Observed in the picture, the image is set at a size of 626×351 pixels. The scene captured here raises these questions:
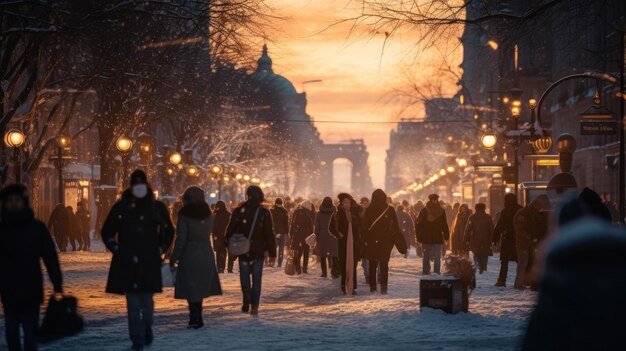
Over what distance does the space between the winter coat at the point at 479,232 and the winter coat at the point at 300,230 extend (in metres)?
3.48

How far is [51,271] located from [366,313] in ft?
22.1

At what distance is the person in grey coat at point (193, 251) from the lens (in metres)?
12.8

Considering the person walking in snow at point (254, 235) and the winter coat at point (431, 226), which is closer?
the person walking in snow at point (254, 235)

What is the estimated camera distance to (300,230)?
997 inches

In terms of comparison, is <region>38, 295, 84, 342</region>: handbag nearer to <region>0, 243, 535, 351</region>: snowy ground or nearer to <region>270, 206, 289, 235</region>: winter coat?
<region>0, 243, 535, 351</region>: snowy ground

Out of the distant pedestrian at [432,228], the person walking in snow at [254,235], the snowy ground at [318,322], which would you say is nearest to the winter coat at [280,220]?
the distant pedestrian at [432,228]

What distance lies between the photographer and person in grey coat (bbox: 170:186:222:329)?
504 inches

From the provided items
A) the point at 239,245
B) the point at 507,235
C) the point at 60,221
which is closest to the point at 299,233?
the point at 507,235

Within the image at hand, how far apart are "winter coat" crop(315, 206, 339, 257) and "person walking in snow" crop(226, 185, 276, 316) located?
26.5 feet

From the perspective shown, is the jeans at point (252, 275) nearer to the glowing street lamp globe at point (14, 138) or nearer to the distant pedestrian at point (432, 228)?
the distant pedestrian at point (432, 228)

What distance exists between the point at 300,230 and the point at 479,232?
3.90 metres

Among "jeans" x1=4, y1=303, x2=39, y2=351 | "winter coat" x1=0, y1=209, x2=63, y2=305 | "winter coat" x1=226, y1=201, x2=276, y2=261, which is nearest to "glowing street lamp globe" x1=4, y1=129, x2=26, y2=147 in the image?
"winter coat" x1=226, y1=201, x2=276, y2=261

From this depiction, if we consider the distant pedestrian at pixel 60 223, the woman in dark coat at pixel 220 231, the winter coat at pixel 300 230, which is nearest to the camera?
the woman in dark coat at pixel 220 231

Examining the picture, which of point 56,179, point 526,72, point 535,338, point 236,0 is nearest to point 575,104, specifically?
Answer: point 526,72
